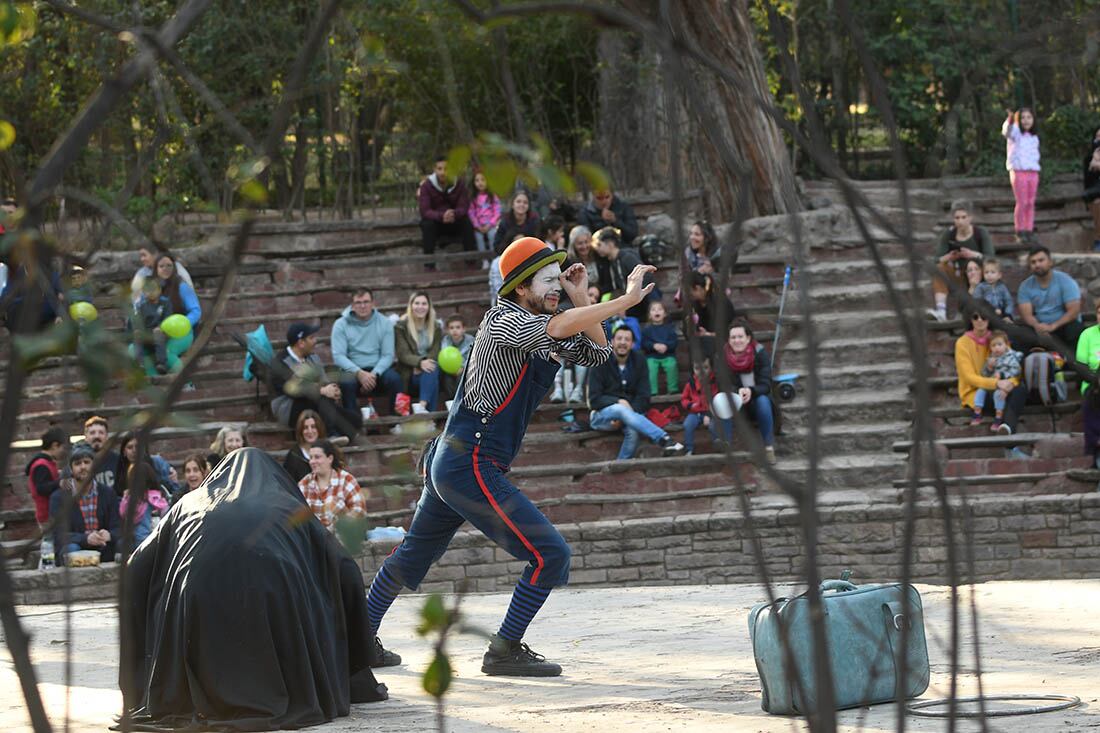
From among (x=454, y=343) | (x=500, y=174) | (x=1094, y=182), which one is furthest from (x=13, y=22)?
(x=1094, y=182)

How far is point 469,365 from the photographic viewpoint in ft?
21.0

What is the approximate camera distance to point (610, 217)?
15609 millimetres

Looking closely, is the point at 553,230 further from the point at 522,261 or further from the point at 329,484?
the point at 522,261

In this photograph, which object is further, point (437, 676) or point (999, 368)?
point (999, 368)

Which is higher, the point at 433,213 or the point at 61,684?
the point at 433,213

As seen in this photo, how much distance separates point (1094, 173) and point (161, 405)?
52.3ft

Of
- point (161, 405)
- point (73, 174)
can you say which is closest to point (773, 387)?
point (73, 174)

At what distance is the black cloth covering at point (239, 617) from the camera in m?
5.34

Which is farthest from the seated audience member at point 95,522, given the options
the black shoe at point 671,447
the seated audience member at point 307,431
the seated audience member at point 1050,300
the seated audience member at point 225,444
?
the seated audience member at point 1050,300

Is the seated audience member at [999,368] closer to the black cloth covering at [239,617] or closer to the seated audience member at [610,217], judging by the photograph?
the seated audience member at [610,217]

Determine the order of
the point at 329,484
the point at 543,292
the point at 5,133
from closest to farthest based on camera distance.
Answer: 1. the point at 5,133
2. the point at 543,292
3. the point at 329,484

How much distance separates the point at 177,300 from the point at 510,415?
8392 mm

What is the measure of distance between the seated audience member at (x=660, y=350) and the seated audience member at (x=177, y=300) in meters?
3.95

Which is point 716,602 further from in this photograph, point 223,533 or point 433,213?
point 433,213
